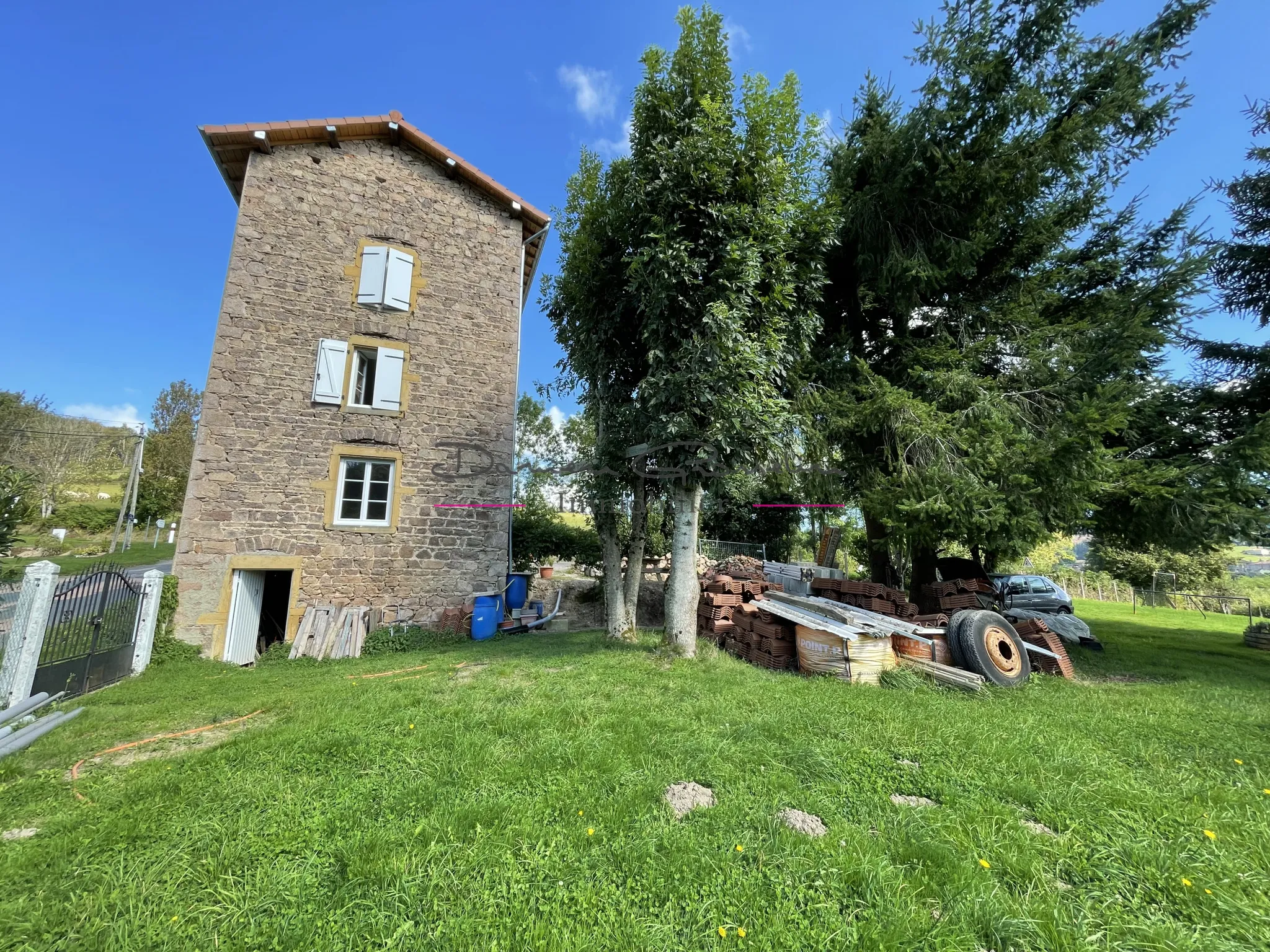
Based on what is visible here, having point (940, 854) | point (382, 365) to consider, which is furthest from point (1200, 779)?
point (382, 365)

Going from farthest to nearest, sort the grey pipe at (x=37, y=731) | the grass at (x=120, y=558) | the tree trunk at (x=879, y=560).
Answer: the grass at (x=120, y=558) → the tree trunk at (x=879, y=560) → the grey pipe at (x=37, y=731)

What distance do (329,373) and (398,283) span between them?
2.64 metres

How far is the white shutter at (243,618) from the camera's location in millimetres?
9281

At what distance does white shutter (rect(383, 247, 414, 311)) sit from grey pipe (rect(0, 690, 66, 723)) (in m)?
8.52

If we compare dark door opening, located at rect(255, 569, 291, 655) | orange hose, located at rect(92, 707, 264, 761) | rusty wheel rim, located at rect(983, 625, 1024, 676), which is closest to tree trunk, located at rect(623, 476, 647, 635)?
rusty wheel rim, located at rect(983, 625, 1024, 676)

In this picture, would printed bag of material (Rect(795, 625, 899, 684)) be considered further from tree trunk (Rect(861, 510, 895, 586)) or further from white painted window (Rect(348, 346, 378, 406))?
white painted window (Rect(348, 346, 378, 406))

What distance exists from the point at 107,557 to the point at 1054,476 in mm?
32563

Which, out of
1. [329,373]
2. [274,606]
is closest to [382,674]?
[274,606]

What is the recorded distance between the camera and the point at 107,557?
20.5m

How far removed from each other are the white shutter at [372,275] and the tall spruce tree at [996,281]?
32.3 ft

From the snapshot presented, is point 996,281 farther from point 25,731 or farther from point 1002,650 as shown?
point 25,731

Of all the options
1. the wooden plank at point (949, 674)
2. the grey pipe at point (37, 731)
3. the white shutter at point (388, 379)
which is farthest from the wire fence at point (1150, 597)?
the grey pipe at point (37, 731)

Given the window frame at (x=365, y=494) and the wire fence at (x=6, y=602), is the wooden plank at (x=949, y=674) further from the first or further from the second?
the wire fence at (x=6, y=602)

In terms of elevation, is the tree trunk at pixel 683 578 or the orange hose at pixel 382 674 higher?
the tree trunk at pixel 683 578
